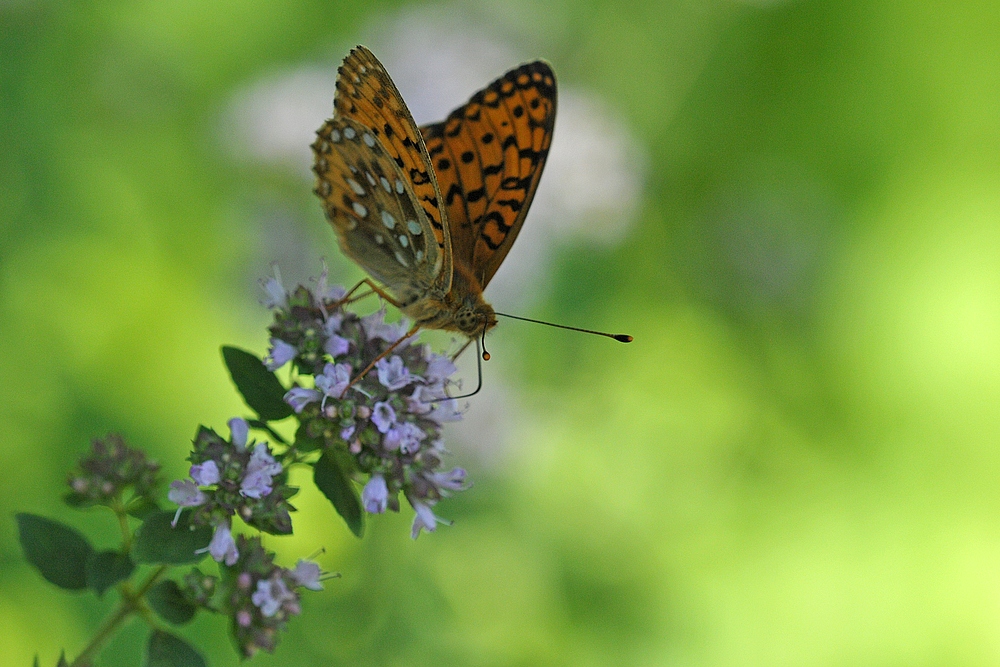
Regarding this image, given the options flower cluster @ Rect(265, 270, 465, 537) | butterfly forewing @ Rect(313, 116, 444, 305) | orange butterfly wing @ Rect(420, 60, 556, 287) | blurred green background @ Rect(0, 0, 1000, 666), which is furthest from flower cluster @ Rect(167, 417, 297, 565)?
blurred green background @ Rect(0, 0, 1000, 666)

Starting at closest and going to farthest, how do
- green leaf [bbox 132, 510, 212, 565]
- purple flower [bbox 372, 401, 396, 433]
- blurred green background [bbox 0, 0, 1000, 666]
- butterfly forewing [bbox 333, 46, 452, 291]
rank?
green leaf [bbox 132, 510, 212, 565]
purple flower [bbox 372, 401, 396, 433]
butterfly forewing [bbox 333, 46, 452, 291]
blurred green background [bbox 0, 0, 1000, 666]

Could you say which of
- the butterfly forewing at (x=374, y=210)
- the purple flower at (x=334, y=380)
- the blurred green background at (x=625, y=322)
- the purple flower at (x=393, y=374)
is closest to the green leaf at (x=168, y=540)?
the purple flower at (x=334, y=380)

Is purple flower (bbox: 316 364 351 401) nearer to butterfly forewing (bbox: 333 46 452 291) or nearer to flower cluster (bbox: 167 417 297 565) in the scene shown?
flower cluster (bbox: 167 417 297 565)

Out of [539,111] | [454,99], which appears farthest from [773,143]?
[539,111]

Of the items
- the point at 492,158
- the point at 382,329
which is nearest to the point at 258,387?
the point at 382,329

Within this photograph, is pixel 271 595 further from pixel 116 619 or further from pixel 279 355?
pixel 279 355

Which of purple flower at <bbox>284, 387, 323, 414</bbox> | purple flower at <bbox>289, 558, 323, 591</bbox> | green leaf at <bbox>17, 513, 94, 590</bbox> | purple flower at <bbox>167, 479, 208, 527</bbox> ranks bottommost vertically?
green leaf at <bbox>17, 513, 94, 590</bbox>

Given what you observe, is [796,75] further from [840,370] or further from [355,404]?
[355,404]
